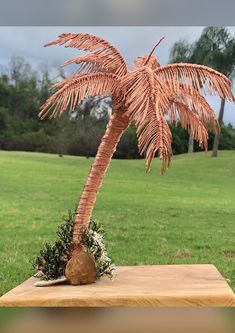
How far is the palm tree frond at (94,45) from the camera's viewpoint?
7.47 ft

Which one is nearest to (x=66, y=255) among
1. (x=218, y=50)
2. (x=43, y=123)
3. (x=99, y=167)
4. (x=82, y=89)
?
(x=99, y=167)

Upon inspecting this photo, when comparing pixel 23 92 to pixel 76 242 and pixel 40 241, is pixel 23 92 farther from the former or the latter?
pixel 76 242

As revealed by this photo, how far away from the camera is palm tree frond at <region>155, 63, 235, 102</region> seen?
222 centimetres

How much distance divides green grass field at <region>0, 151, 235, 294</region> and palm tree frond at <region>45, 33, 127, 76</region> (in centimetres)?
142

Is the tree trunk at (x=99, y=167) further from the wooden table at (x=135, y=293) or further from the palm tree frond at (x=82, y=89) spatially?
the wooden table at (x=135, y=293)

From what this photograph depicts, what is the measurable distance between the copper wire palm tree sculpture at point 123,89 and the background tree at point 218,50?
3.36 m

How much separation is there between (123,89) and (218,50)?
4.01 m

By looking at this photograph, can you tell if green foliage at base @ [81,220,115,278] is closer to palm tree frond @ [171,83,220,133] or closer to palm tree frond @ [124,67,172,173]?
palm tree frond @ [124,67,172,173]

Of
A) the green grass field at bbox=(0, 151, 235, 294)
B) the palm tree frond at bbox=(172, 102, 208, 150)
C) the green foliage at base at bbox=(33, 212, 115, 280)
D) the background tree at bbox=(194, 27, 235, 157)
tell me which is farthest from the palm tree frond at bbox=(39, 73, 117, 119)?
the background tree at bbox=(194, 27, 235, 157)

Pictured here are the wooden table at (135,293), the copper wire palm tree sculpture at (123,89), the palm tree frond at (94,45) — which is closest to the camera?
the wooden table at (135,293)

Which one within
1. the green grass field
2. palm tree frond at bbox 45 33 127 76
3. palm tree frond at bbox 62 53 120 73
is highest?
palm tree frond at bbox 45 33 127 76

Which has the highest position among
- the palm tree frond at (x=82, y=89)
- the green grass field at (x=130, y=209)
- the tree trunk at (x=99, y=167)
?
the palm tree frond at (x=82, y=89)

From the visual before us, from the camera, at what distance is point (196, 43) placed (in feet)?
17.4

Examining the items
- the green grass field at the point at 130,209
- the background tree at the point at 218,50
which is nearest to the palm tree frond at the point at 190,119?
the green grass field at the point at 130,209
